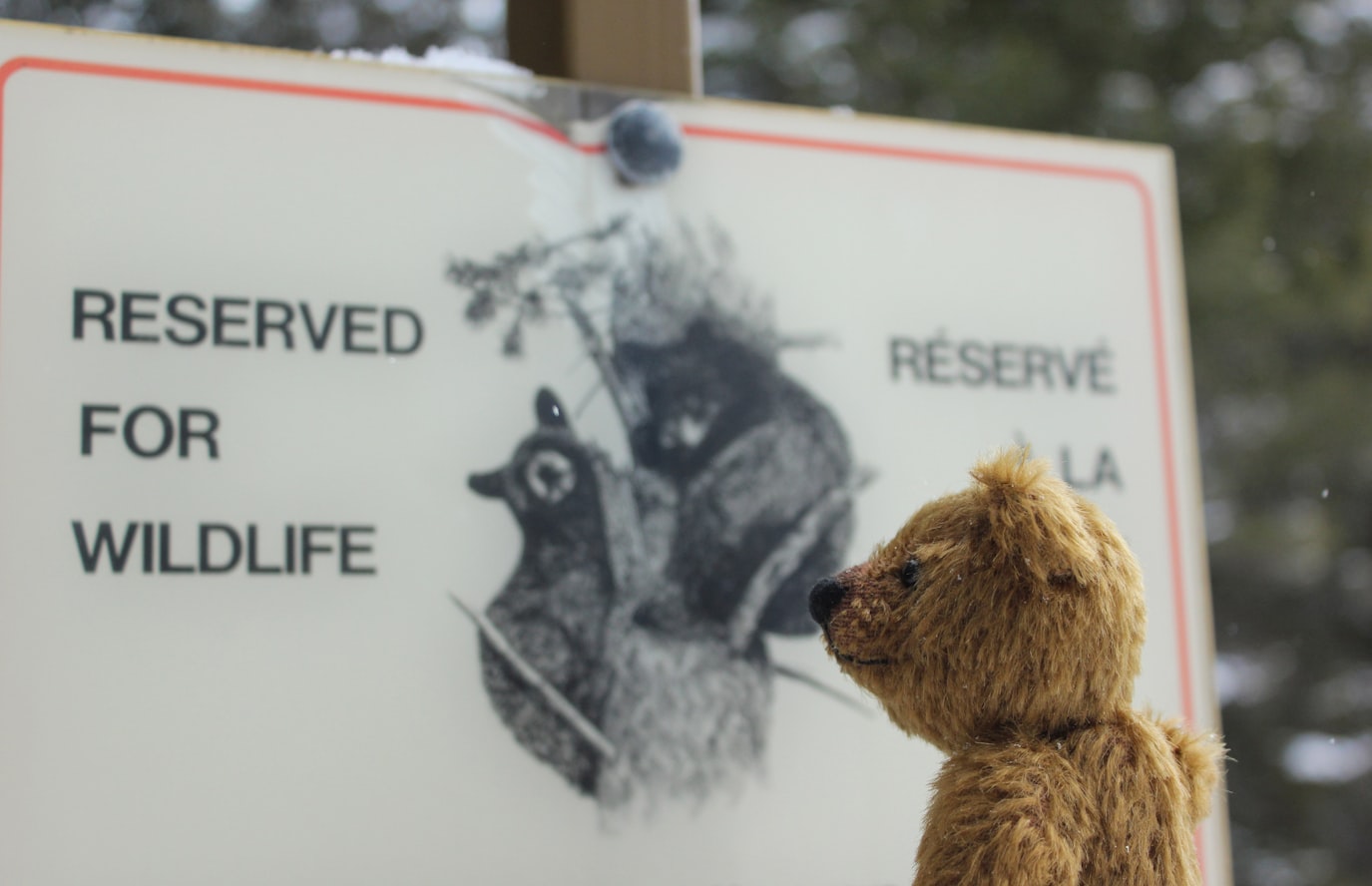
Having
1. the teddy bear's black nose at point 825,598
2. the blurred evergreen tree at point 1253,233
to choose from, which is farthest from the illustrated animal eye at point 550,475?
the blurred evergreen tree at point 1253,233

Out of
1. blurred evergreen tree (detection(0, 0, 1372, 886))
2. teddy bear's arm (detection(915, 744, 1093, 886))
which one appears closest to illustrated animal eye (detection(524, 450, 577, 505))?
teddy bear's arm (detection(915, 744, 1093, 886))

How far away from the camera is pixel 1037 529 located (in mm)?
720

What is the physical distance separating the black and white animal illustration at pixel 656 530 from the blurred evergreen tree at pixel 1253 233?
2369 mm

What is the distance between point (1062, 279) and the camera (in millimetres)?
1153

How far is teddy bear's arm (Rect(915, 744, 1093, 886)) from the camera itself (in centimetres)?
68

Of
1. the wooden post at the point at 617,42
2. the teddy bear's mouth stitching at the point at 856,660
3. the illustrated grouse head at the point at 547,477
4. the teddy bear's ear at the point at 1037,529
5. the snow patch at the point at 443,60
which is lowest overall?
the teddy bear's mouth stitching at the point at 856,660

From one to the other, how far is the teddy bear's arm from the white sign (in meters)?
0.28

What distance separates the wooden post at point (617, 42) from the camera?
1052 millimetres

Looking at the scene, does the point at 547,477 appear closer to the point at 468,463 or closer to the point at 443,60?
the point at 468,463

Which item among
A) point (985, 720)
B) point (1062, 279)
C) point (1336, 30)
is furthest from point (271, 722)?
point (1336, 30)

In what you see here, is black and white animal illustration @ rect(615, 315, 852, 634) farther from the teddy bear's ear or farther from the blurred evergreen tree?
the blurred evergreen tree

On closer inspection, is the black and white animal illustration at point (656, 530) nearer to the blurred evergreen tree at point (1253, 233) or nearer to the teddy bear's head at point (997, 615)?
the teddy bear's head at point (997, 615)

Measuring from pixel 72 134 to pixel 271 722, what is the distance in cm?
45

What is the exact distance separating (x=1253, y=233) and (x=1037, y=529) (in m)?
3.22
